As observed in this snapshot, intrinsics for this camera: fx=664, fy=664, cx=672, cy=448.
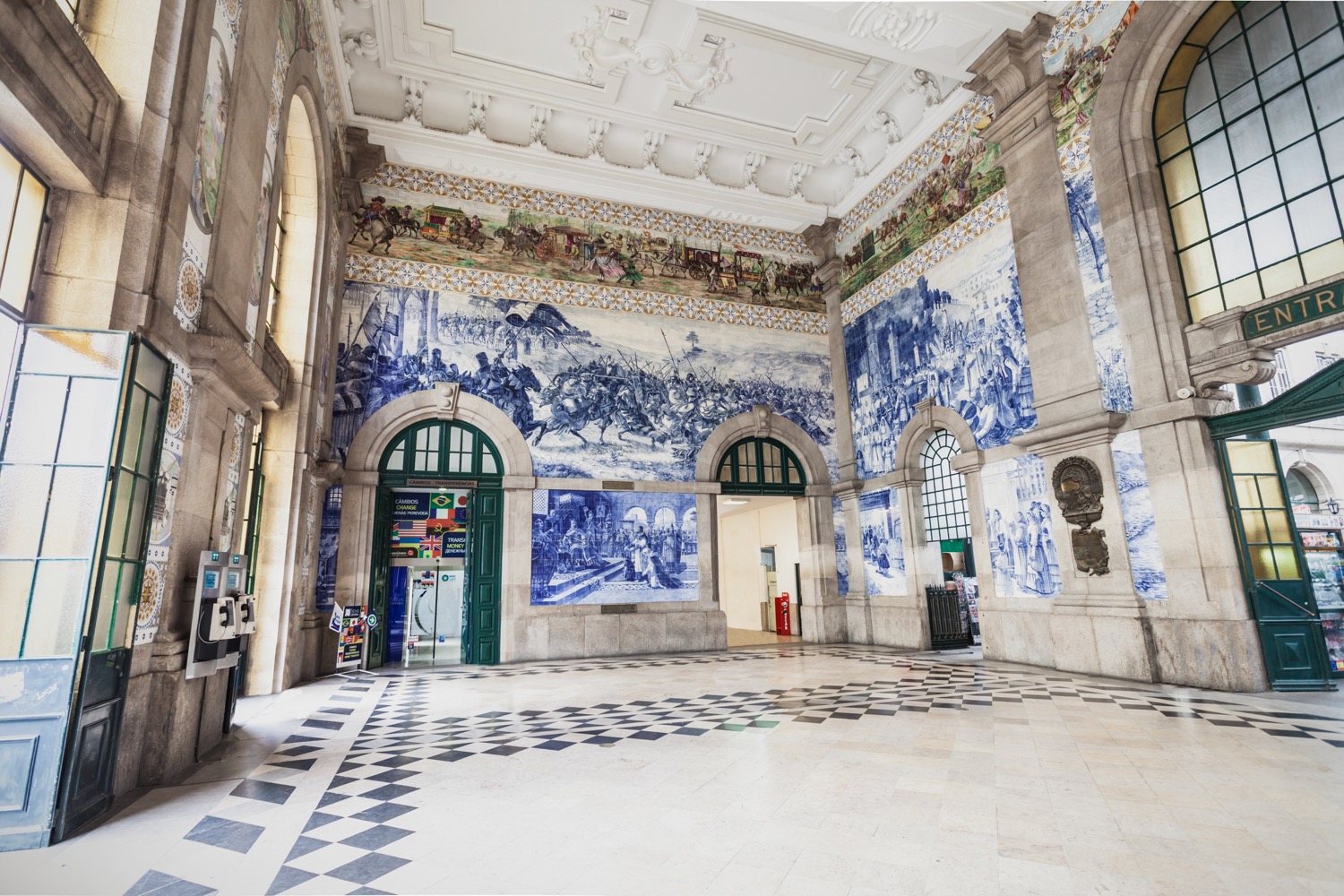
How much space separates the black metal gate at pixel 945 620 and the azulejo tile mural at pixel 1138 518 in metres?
4.19

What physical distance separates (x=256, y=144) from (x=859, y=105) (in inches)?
411

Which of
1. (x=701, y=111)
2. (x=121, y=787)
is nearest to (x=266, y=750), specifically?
(x=121, y=787)

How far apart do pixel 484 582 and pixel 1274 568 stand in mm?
10989

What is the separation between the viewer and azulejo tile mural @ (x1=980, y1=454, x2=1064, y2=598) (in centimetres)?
962

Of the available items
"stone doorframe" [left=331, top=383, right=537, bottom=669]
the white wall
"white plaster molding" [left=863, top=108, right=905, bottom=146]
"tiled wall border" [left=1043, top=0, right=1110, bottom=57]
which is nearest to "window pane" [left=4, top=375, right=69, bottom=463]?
"stone doorframe" [left=331, top=383, right=537, bottom=669]

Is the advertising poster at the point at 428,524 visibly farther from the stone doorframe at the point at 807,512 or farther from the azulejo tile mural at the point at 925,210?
the azulejo tile mural at the point at 925,210

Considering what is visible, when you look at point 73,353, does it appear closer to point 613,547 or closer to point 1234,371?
point 613,547

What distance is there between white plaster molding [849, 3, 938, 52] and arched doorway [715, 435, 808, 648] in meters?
7.41

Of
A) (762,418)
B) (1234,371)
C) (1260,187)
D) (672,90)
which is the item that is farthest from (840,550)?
(672,90)

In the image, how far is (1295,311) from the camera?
711cm

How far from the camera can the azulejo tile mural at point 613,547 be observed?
1207 centimetres

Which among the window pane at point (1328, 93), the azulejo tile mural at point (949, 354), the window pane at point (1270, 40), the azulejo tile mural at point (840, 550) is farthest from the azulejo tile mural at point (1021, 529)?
the window pane at point (1270, 40)

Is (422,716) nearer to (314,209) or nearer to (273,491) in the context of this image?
(273,491)

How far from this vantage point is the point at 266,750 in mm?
5453
